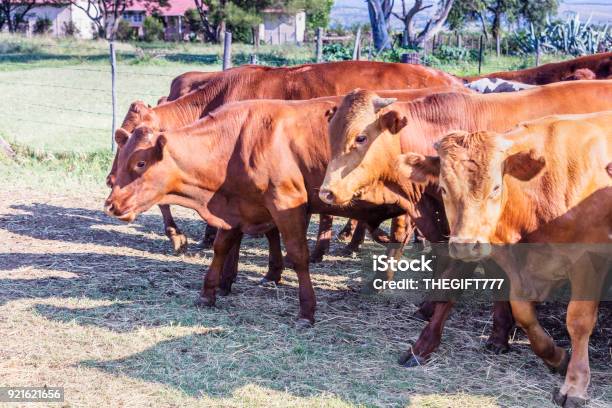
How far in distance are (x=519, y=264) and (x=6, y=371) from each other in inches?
123

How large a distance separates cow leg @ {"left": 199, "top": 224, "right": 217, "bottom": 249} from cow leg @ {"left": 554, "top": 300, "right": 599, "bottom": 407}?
4.14 metres

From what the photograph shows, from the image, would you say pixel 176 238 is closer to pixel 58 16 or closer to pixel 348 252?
pixel 348 252

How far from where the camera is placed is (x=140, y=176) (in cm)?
571

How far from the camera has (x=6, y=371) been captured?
480 centimetres

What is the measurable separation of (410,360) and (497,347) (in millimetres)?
616

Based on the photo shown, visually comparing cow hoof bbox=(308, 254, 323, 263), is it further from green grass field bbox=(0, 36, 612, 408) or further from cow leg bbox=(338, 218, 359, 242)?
cow leg bbox=(338, 218, 359, 242)

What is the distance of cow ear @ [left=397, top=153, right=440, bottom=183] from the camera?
14.7 ft

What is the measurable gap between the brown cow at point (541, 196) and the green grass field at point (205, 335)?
19.8 inches

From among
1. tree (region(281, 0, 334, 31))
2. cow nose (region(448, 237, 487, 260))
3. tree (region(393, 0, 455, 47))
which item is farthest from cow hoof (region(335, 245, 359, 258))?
tree (region(281, 0, 334, 31))

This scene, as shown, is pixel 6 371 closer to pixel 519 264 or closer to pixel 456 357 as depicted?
pixel 456 357

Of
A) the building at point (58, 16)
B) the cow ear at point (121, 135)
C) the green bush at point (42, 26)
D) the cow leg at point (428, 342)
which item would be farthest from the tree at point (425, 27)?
the building at point (58, 16)

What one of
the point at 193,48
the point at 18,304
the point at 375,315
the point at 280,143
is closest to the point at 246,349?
the point at 375,315

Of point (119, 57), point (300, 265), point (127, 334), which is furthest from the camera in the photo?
point (119, 57)

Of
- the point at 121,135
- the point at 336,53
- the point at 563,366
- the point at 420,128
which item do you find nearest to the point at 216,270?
the point at 121,135
